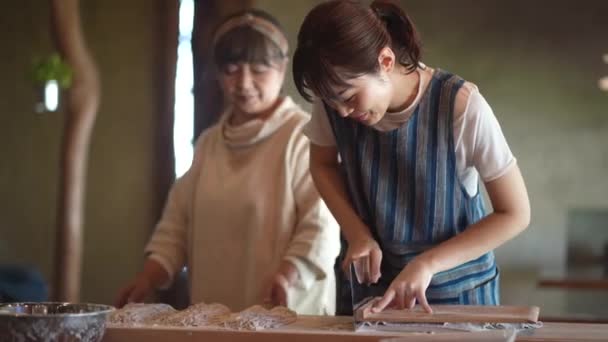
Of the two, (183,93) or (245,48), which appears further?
(183,93)

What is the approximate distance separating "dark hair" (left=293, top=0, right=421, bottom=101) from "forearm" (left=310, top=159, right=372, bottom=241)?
0.81 feet

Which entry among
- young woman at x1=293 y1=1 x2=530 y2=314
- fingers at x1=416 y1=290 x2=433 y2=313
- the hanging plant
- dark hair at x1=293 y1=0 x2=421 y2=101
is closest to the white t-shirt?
young woman at x1=293 y1=1 x2=530 y2=314

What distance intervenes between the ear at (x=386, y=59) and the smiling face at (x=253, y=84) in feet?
2.17

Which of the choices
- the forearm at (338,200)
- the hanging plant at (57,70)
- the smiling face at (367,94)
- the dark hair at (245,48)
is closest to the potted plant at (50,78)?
the hanging plant at (57,70)

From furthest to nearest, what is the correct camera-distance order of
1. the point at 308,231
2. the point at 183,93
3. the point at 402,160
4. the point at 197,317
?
the point at 183,93
the point at 308,231
the point at 402,160
the point at 197,317

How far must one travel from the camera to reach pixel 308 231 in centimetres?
203

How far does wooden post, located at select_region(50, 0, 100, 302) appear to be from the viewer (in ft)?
15.7

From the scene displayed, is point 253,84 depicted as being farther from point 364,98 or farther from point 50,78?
point 50,78

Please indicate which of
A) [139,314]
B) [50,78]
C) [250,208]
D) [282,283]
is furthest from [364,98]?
[50,78]

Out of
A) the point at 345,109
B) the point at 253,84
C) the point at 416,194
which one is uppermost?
the point at 253,84

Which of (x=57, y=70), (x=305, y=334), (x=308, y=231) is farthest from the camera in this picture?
(x=57, y=70)

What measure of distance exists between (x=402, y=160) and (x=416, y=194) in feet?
0.21

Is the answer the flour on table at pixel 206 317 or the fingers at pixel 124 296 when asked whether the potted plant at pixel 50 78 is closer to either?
the fingers at pixel 124 296

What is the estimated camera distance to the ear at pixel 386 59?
1.45 m
